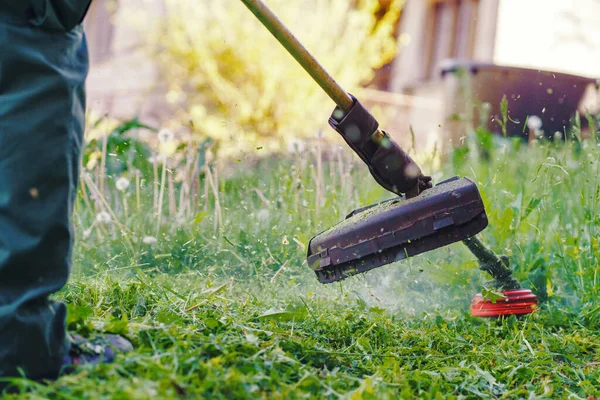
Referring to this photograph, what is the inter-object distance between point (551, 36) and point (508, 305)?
17.0 ft

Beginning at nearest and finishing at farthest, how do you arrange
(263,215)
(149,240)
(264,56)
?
1. (149,240)
2. (263,215)
3. (264,56)

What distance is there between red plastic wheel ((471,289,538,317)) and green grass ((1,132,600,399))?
59 millimetres

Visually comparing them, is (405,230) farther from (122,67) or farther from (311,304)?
(122,67)

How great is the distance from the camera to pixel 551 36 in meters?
7.10

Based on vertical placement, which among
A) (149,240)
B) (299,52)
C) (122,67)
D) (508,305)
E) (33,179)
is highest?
(299,52)

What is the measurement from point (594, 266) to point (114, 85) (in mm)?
9751

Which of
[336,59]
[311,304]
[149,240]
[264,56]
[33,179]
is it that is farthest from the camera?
[336,59]

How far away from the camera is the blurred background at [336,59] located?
6.64 meters

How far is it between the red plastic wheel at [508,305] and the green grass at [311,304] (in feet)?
0.19

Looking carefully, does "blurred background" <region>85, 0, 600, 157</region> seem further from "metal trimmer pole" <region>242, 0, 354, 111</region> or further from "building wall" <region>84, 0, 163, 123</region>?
"metal trimmer pole" <region>242, 0, 354, 111</region>

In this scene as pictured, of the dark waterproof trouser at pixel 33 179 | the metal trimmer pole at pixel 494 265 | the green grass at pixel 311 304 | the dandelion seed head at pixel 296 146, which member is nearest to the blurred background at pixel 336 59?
the dandelion seed head at pixel 296 146

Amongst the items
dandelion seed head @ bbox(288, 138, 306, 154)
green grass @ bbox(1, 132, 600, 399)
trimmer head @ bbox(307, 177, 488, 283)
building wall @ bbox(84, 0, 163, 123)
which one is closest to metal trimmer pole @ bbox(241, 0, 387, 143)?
trimmer head @ bbox(307, 177, 488, 283)

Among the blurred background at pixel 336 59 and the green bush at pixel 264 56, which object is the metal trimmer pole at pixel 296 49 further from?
the green bush at pixel 264 56

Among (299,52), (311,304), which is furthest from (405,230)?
(299,52)
